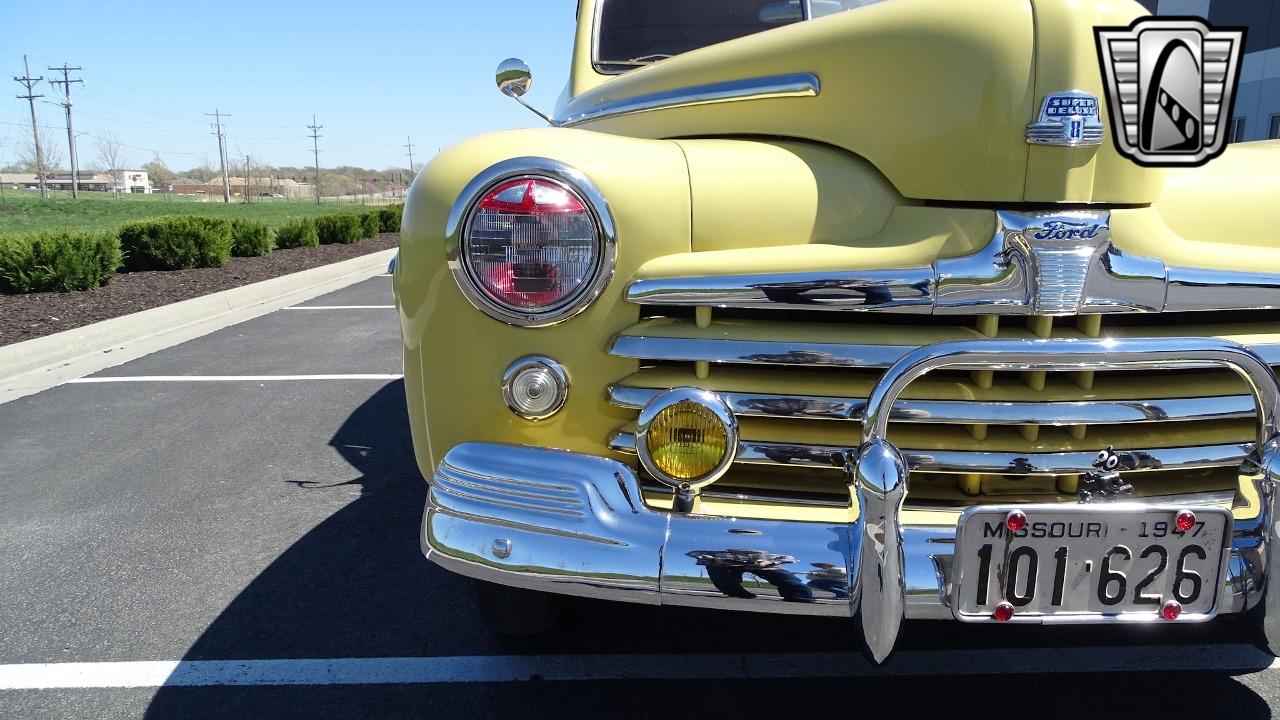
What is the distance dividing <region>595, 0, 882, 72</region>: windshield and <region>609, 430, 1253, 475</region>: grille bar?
73.9 inches

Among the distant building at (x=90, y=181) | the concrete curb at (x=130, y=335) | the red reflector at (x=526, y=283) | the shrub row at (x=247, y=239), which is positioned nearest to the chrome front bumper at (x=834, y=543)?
the red reflector at (x=526, y=283)

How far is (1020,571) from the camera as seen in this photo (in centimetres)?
133

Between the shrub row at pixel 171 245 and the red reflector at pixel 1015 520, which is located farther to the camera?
the shrub row at pixel 171 245

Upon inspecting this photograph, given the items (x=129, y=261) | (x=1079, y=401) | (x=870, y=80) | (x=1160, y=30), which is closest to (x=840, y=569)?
(x=1079, y=401)

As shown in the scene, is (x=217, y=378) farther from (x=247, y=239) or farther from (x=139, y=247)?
(x=247, y=239)

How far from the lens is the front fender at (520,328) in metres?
1.53

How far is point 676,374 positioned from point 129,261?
9923 millimetres

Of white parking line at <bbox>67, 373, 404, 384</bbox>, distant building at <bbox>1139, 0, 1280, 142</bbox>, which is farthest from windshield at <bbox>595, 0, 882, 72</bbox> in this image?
distant building at <bbox>1139, 0, 1280, 142</bbox>

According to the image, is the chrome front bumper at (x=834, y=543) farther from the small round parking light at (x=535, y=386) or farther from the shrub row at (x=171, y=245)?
the shrub row at (x=171, y=245)

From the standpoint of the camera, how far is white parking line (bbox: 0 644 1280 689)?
6.32ft

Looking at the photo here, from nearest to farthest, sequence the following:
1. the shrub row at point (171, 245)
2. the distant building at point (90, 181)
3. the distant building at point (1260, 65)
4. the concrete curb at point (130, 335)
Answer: the concrete curb at point (130, 335) → the shrub row at point (171, 245) → the distant building at point (1260, 65) → the distant building at point (90, 181)

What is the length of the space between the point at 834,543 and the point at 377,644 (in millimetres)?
1271

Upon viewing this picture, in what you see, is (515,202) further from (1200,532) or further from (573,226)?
(1200,532)

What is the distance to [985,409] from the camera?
58.0 inches
